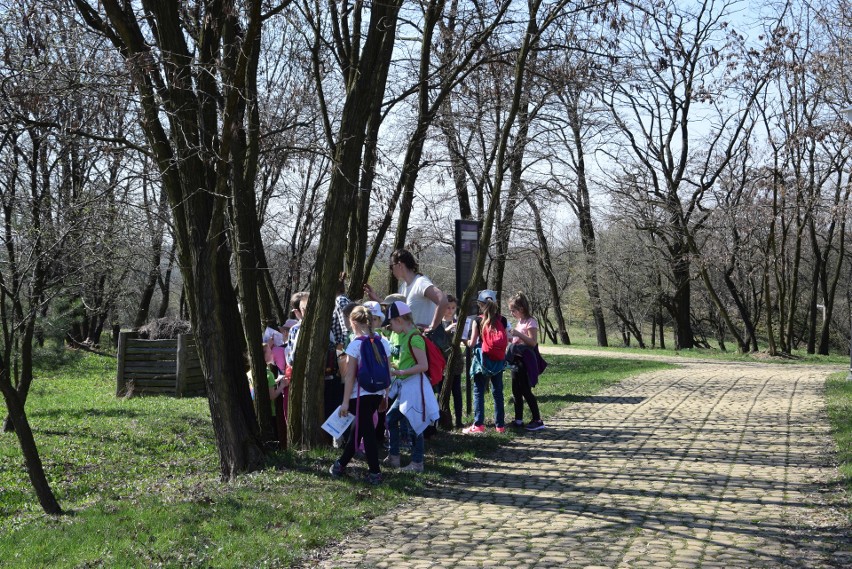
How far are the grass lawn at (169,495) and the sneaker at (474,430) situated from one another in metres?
0.32

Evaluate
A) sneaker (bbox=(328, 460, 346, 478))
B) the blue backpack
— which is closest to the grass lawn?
sneaker (bbox=(328, 460, 346, 478))

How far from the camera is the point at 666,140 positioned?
35281mm

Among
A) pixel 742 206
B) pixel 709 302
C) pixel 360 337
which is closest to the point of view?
pixel 360 337

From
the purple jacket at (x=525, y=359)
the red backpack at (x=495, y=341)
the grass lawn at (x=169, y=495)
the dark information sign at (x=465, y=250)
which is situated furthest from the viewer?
the dark information sign at (x=465, y=250)

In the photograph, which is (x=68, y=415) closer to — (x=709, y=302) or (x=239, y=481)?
(x=239, y=481)

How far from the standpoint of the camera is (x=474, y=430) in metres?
11.4

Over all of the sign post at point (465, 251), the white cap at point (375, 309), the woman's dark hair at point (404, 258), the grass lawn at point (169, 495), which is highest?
the sign post at point (465, 251)

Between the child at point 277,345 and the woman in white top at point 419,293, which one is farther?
the child at point 277,345

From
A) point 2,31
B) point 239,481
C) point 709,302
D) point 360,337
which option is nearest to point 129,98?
point 2,31

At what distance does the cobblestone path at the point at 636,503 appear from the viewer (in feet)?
19.3

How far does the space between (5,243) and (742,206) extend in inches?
1126

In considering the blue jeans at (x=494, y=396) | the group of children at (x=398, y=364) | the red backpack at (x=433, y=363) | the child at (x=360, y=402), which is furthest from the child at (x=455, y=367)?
the child at (x=360, y=402)

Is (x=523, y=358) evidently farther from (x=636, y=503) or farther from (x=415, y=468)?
(x=636, y=503)

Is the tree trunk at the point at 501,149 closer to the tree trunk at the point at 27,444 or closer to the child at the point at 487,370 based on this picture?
the child at the point at 487,370
